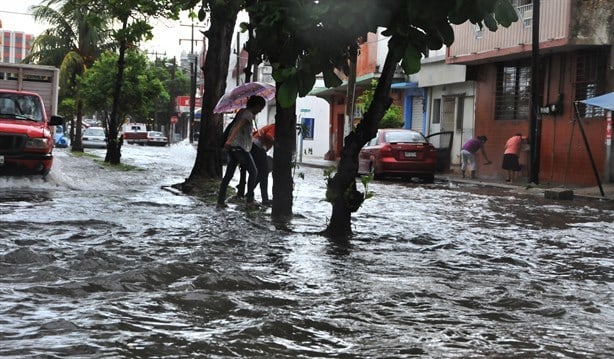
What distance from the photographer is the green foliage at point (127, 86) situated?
3030cm

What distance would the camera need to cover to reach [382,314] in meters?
4.80

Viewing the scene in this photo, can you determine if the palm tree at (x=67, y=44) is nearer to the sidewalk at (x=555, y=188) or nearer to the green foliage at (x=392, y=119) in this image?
the green foliage at (x=392, y=119)

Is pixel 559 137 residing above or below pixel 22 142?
above

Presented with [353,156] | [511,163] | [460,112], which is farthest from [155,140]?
[353,156]

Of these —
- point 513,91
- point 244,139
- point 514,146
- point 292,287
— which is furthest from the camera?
point 513,91

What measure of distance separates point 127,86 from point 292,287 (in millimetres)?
25689

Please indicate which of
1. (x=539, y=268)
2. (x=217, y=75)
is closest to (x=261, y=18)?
(x=539, y=268)

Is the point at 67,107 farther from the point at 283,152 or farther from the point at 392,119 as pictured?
the point at 283,152

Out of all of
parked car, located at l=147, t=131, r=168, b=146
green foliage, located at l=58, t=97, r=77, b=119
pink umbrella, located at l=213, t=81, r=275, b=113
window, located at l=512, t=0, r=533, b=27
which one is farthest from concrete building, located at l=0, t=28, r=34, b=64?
pink umbrella, located at l=213, t=81, r=275, b=113

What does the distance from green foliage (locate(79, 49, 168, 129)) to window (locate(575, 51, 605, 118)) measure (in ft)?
55.0

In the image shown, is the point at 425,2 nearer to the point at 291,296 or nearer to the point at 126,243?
the point at 291,296

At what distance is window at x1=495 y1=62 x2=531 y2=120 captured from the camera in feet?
78.0

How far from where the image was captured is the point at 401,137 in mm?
21812

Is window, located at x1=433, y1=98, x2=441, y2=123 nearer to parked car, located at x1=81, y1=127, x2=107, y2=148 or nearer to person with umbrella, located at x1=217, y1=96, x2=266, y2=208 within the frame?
person with umbrella, located at x1=217, y1=96, x2=266, y2=208
